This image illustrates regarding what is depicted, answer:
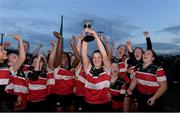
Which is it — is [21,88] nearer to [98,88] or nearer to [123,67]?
[98,88]

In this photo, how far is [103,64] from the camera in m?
6.50

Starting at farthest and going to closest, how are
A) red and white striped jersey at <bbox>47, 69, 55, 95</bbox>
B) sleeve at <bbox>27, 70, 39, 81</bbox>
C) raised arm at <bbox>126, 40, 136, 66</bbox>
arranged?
raised arm at <bbox>126, 40, 136, 66</bbox>
red and white striped jersey at <bbox>47, 69, 55, 95</bbox>
sleeve at <bbox>27, 70, 39, 81</bbox>

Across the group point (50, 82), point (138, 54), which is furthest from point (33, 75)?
point (138, 54)

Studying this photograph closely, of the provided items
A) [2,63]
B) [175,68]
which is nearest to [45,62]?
[2,63]

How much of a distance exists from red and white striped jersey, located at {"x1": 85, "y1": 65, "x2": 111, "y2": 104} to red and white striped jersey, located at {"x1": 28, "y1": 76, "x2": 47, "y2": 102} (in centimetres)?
192

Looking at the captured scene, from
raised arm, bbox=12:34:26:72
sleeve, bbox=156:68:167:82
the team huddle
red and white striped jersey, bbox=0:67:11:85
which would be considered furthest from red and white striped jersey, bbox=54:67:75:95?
sleeve, bbox=156:68:167:82

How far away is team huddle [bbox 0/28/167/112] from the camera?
6211 millimetres

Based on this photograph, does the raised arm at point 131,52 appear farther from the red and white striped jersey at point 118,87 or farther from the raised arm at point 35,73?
the raised arm at point 35,73

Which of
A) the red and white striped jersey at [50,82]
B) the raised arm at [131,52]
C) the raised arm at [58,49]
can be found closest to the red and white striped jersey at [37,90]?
the red and white striped jersey at [50,82]

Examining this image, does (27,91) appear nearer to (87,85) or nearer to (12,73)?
(12,73)

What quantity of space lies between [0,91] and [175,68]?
13109 millimetres

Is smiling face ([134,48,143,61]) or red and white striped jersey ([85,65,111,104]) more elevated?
smiling face ([134,48,143,61])

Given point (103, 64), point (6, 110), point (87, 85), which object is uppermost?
Answer: point (103, 64)

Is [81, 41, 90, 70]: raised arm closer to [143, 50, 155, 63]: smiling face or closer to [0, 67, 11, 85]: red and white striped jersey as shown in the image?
[143, 50, 155, 63]: smiling face
